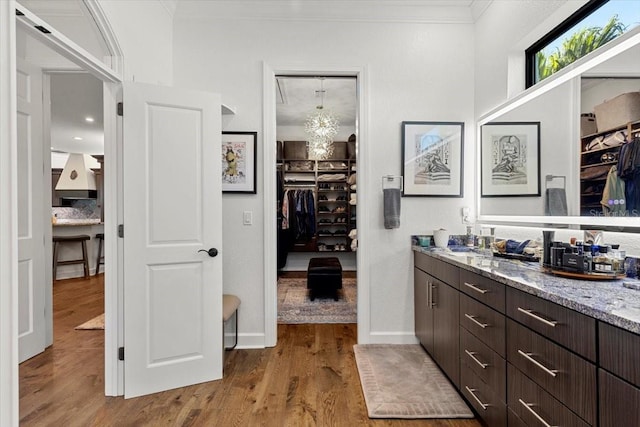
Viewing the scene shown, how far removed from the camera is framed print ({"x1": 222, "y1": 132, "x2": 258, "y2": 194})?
285 centimetres

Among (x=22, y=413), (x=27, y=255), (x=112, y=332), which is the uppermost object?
(x=27, y=255)

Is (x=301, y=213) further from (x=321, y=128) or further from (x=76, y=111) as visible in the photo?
(x=76, y=111)

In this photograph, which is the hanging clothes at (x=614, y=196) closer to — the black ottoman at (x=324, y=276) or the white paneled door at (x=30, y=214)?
the black ottoman at (x=324, y=276)

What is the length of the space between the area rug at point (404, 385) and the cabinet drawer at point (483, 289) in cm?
73

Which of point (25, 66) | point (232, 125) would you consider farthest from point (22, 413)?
point (25, 66)

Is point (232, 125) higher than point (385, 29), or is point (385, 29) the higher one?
point (385, 29)

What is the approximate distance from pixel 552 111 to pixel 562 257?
38.6 inches

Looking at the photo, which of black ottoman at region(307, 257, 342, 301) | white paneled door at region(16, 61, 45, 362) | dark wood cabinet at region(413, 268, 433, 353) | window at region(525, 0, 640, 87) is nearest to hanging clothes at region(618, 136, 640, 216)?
window at region(525, 0, 640, 87)

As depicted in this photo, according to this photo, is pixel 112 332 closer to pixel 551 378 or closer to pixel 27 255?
pixel 27 255

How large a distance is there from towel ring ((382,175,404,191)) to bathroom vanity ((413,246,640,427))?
2.89ft

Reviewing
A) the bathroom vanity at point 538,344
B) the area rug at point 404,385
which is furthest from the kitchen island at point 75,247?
the bathroom vanity at point 538,344

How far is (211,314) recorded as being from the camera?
231 cm

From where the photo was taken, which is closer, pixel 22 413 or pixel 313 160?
pixel 22 413

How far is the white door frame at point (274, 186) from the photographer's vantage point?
2.85 meters
